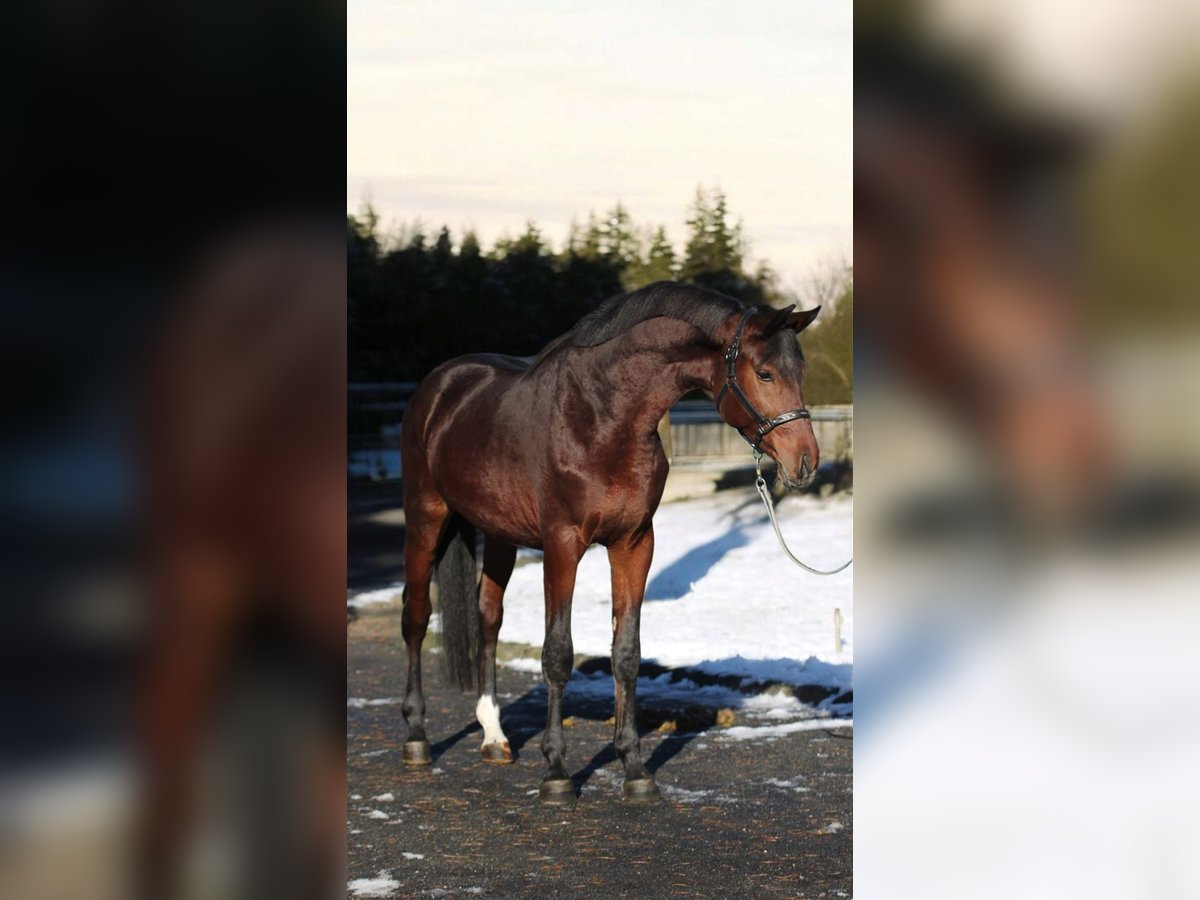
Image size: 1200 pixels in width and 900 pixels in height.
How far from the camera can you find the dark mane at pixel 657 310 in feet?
16.8

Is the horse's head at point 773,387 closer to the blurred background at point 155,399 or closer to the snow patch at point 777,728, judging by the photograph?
the snow patch at point 777,728

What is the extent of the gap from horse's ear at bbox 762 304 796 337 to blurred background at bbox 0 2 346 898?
337 cm

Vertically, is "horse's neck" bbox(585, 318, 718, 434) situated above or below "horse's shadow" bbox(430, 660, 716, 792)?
above

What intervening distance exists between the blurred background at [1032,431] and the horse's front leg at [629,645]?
353 centimetres

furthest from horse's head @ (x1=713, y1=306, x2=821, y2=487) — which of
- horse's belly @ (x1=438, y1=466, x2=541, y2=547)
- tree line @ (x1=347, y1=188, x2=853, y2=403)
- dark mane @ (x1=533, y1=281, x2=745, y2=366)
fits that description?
tree line @ (x1=347, y1=188, x2=853, y2=403)

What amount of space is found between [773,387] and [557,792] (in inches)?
73.0

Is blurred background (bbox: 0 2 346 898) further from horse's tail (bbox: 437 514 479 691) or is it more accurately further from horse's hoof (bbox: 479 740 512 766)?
horse's tail (bbox: 437 514 479 691)

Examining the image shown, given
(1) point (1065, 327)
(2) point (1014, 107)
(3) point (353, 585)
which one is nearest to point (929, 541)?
(1) point (1065, 327)

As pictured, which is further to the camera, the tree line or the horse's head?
the tree line

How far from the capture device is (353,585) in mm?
11391

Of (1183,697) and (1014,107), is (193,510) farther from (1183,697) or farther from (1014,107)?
(1183,697)

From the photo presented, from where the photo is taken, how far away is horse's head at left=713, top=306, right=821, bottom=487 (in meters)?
4.96

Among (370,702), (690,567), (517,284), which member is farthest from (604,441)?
(517,284)

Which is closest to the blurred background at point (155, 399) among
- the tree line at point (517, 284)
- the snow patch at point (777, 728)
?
the snow patch at point (777, 728)
